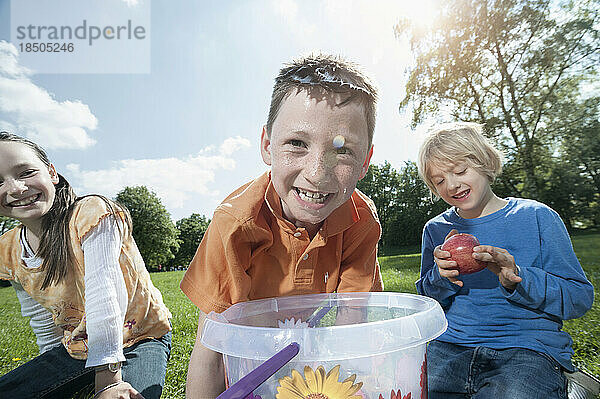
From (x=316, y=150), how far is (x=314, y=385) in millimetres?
304

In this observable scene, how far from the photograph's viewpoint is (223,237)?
697 millimetres

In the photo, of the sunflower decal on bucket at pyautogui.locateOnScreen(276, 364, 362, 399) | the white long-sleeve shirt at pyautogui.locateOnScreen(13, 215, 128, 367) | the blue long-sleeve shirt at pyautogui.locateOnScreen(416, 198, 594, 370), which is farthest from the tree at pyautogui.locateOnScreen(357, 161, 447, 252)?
the sunflower decal on bucket at pyautogui.locateOnScreen(276, 364, 362, 399)

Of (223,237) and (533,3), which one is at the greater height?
(533,3)

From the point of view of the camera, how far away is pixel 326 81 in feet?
2.07

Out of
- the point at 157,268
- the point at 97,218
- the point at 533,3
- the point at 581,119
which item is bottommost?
the point at 157,268

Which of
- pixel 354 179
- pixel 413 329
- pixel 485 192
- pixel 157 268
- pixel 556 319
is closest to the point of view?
pixel 413 329

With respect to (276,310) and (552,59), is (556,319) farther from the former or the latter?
(552,59)

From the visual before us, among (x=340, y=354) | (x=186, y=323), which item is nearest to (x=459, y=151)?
(x=340, y=354)

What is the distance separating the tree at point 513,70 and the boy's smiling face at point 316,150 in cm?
278

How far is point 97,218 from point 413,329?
0.75 meters

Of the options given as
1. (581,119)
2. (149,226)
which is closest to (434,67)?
(581,119)

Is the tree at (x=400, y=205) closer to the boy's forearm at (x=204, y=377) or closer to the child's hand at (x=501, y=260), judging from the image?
the child's hand at (x=501, y=260)

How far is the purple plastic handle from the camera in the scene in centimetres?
43

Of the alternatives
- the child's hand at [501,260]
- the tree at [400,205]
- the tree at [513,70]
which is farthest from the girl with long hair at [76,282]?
the tree at [513,70]
